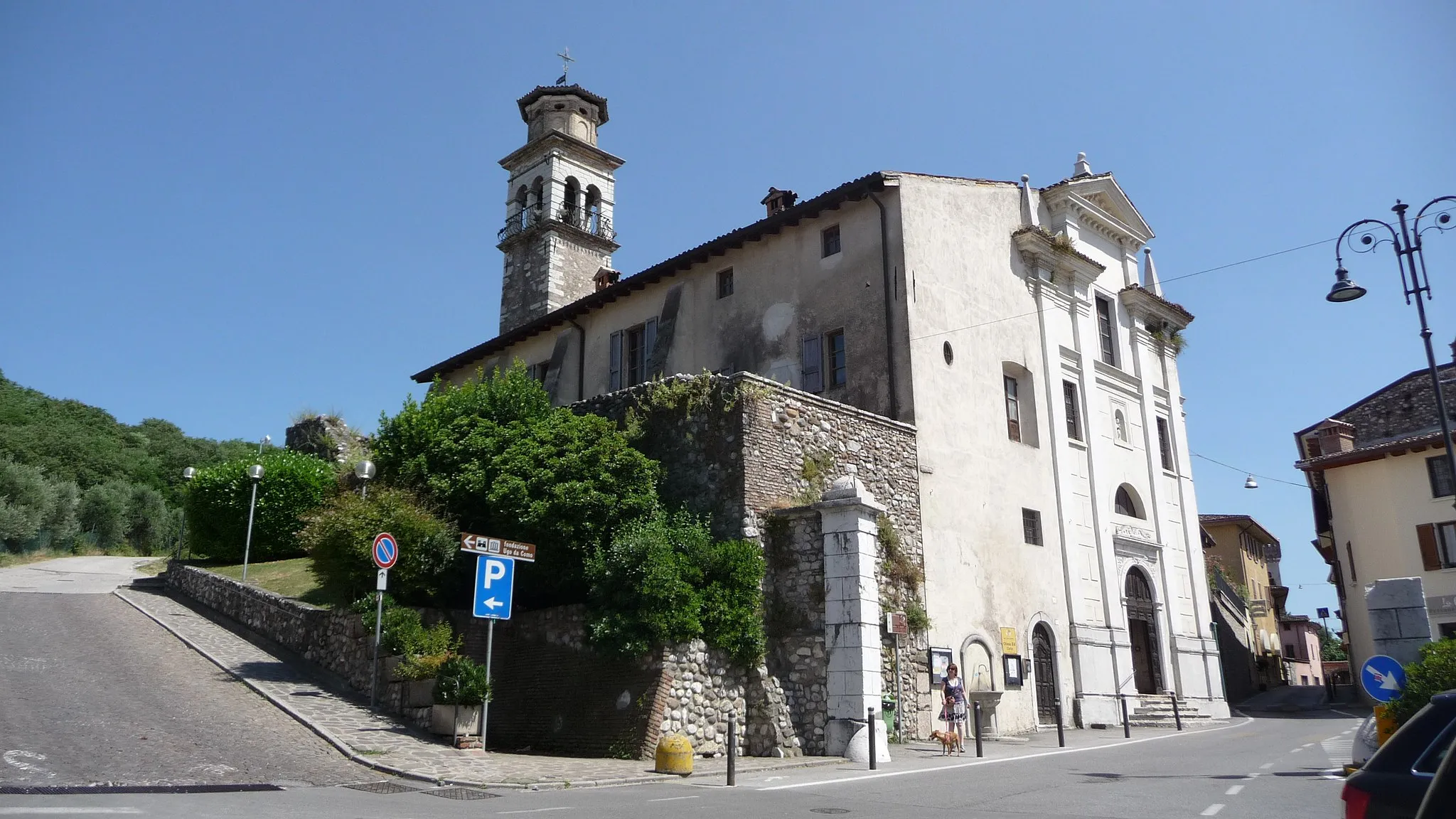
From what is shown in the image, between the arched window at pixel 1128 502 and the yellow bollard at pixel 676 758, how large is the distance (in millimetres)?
19029

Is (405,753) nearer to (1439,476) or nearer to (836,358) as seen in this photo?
(836,358)

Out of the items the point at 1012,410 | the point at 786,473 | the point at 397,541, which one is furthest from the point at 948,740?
the point at 1012,410

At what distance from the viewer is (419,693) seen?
15266 mm

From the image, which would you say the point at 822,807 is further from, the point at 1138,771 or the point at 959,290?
the point at 959,290

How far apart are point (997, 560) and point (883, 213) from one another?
28.0 feet

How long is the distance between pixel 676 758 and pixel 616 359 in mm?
17200

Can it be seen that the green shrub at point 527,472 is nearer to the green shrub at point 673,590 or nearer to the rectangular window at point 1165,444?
the green shrub at point 673,590

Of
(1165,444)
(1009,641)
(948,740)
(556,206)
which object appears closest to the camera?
(948,740)

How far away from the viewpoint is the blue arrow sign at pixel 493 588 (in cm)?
1388

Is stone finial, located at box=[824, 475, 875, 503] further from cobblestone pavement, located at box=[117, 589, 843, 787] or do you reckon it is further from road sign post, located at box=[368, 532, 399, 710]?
road sign post, located at box=[368, 532, 399, 710]

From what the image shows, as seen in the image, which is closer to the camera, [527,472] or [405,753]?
[405,753]

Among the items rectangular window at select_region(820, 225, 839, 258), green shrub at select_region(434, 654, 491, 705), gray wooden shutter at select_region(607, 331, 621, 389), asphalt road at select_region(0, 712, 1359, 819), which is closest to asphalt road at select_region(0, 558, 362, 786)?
asphalt road at select_region(0, 712, 1359, 819)

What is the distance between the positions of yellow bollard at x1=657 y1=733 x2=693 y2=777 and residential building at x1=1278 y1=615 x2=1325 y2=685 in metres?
58.3

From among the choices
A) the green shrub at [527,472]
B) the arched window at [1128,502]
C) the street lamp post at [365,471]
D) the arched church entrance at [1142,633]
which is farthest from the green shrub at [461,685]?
the arched window at [1128,502]
